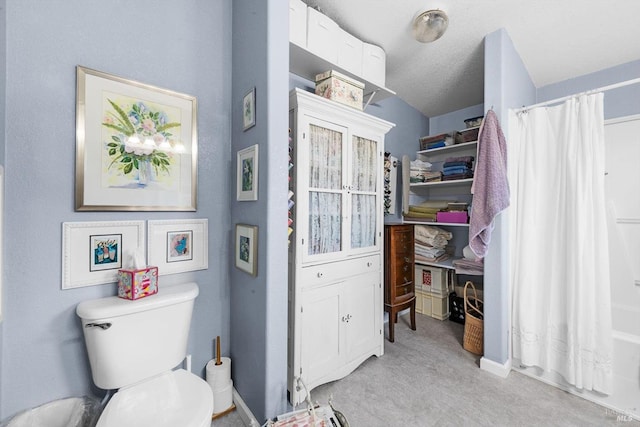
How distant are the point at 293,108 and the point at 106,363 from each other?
158 centimetres

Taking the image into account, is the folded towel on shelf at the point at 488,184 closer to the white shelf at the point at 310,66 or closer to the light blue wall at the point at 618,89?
the white shelf at the point at 310,66

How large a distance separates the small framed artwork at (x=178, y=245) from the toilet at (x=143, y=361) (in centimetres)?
20

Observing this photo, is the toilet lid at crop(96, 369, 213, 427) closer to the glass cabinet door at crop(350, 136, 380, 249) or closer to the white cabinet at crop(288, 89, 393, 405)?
the white cabinet at crop(288, 89, 393, 405)

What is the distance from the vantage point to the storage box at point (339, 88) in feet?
5.97

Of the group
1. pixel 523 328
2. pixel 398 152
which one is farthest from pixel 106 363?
pixel 398 152

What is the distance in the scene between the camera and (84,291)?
124 cm

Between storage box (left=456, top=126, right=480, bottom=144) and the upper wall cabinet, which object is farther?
storage box (left=456, top=126, right=480, bottom=144)

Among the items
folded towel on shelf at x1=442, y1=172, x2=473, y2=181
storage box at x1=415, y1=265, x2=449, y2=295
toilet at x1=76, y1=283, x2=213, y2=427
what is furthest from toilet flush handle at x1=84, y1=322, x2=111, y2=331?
folded towel on shelf at x1=442, y1=172, x2=473, y2=181

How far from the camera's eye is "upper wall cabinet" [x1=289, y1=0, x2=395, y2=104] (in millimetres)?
1703

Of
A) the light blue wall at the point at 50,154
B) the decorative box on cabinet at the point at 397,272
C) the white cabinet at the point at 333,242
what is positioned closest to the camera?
the light blue wall at the point at 50,154

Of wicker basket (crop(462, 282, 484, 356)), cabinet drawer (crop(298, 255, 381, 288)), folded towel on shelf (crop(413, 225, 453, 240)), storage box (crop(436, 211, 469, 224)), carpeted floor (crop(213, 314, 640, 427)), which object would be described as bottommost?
carpeted floor (crop(213, 314, 640, 427))

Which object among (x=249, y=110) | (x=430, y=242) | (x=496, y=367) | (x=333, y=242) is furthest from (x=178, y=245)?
(x=430, y=242)

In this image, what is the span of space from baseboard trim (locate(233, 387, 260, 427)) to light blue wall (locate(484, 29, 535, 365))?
1.73 meters

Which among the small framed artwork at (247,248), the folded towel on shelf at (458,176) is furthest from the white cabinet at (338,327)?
the folded towel on shelf at (458,176)
